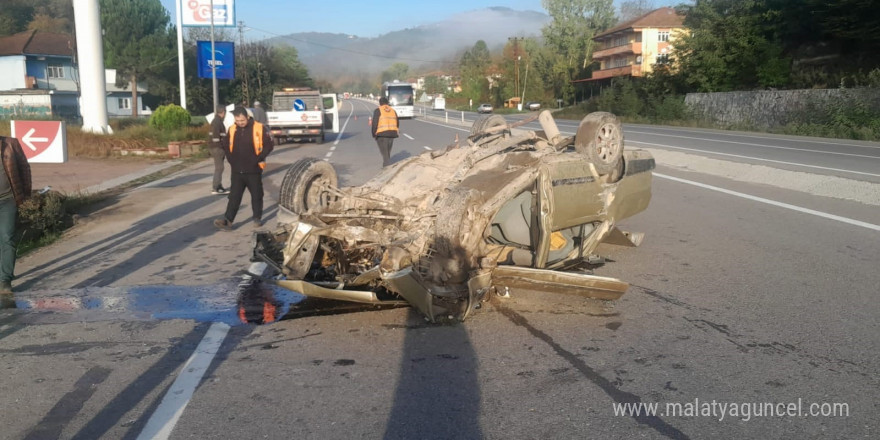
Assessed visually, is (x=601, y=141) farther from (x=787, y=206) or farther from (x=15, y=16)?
(x=15, y=16)

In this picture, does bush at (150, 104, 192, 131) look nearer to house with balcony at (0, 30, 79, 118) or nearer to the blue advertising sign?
the blue advertising sign

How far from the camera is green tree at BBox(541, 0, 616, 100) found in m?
90.9

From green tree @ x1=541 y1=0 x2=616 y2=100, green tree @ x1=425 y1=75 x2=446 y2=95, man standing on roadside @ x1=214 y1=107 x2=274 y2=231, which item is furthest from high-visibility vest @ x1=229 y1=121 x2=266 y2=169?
green tree @ x1=425 y1=75 x2=446 y2=95

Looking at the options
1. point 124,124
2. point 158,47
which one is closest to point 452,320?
point 124,124

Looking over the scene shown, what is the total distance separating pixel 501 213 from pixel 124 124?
29.5 m

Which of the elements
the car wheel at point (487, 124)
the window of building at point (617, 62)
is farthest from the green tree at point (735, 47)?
the car wheel at point (487, 124)

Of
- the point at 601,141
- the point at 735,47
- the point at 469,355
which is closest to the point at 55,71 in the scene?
the point at 735,47

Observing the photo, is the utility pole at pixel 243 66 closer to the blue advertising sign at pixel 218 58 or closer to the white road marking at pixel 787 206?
the blue advertising sign at pixel 218 58

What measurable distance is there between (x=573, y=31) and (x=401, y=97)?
49034 millimetres

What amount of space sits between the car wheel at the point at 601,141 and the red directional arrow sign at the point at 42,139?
7238 mm

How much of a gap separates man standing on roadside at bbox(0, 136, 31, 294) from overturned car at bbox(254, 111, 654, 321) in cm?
256

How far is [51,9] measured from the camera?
84312 millimetres

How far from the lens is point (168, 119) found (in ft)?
85.2

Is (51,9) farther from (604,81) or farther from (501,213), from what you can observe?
(501,213)
